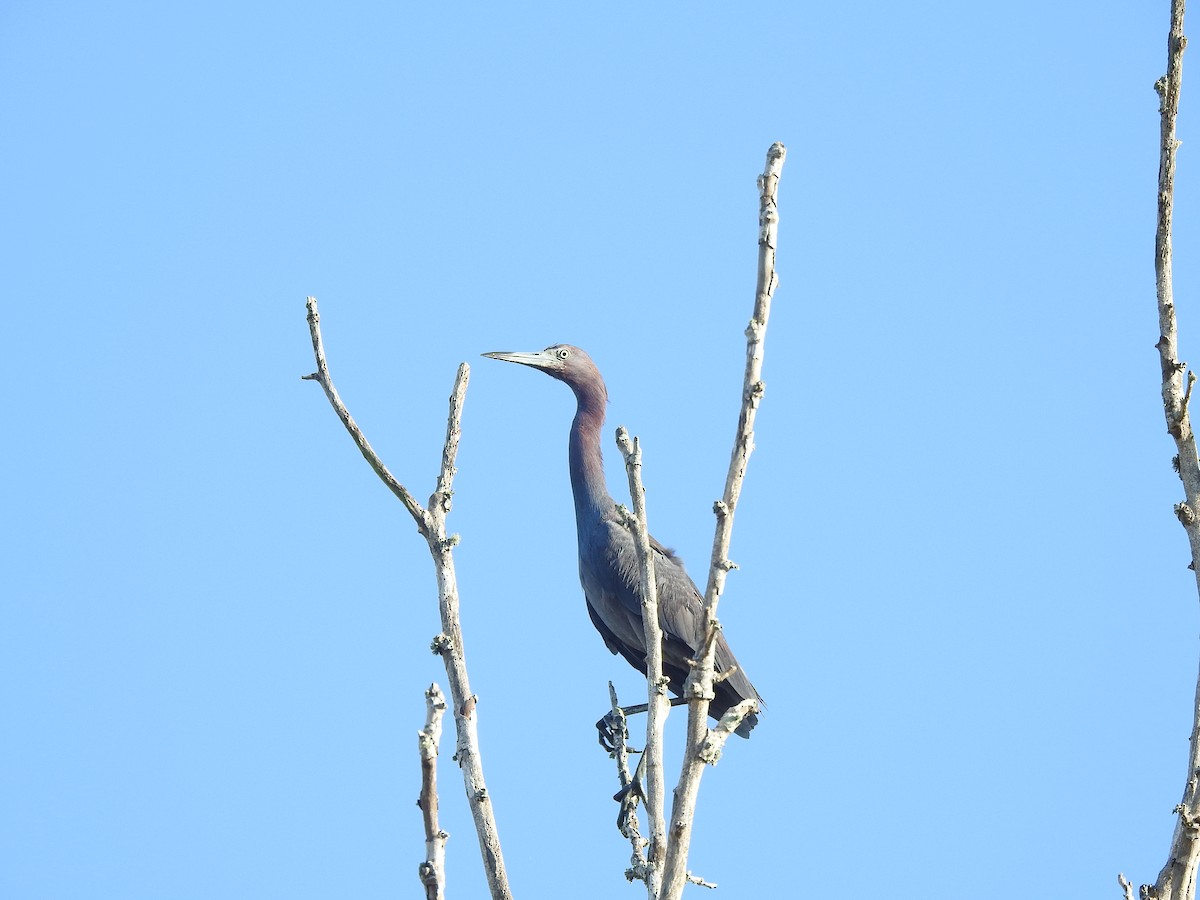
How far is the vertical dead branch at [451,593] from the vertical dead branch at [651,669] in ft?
1.92

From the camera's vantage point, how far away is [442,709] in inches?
137

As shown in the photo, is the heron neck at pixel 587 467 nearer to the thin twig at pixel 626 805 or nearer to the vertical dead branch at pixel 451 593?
the thin twig at pixel 626 805

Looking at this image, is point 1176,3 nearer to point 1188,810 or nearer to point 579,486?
point 1188,810

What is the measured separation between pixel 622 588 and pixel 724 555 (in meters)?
4.78

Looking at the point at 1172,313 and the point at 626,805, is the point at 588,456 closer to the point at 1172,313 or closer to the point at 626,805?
the point at 626,805

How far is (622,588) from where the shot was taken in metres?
9.26

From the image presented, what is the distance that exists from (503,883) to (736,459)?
5.47 ft

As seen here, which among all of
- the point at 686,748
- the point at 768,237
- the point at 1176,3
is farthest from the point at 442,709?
the point at 1176,3

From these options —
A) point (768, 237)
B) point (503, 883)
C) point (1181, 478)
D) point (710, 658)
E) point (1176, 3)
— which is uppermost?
point (1176, 3)

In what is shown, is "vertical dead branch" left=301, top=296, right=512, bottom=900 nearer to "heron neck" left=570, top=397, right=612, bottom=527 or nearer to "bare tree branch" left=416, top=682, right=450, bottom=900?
"bare tree branch" left=416, top=682, right=450, bottom=900

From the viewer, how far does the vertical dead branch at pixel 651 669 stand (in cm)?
455

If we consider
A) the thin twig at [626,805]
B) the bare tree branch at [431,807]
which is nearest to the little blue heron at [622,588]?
the thin twig at [626,805]

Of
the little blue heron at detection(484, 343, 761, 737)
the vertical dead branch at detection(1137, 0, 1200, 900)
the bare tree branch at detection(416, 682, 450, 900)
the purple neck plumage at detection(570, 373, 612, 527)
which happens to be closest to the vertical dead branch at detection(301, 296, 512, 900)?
the bare tree branch at detection(416, 682, 450, 900)

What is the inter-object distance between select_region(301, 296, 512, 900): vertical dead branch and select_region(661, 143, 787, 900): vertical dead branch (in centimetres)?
64
